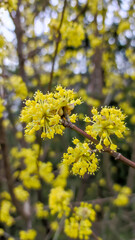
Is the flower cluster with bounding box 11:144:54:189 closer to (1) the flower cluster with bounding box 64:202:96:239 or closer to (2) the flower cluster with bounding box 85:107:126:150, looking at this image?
(1) the flower cluster with bounding box 64:202:96:239

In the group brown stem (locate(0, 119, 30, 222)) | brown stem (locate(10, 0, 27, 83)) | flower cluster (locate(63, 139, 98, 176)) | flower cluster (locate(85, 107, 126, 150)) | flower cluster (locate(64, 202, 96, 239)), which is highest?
brown stem (locate(10, 0, 27, 83))

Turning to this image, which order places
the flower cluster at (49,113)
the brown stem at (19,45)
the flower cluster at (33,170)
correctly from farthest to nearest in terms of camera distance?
the brown stem at (19,45), the flower cluster at (33,170), the flower cluster at (49,113)

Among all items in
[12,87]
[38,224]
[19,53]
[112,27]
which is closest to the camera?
[12,87]

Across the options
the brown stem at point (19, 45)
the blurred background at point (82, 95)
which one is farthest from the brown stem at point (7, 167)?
A: the brown stem at point (19, 45)

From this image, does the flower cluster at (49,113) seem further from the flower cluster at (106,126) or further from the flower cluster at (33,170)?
the flower cluster at (33,170)

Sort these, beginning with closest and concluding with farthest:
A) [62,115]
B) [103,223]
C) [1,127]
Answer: [62,115]
[1,127]
[103,223]

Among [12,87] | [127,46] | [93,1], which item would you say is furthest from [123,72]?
[12,87]

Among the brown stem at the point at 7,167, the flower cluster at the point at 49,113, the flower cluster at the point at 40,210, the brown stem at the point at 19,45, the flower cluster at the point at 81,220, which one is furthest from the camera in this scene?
the flower cluster at the point at 40,210

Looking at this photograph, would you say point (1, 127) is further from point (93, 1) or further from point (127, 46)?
point (127, 46)

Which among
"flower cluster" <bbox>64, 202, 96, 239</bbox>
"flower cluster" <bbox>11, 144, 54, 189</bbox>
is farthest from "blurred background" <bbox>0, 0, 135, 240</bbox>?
"flower cluster" <bbox>64, 202, 96, 239</bbox>
